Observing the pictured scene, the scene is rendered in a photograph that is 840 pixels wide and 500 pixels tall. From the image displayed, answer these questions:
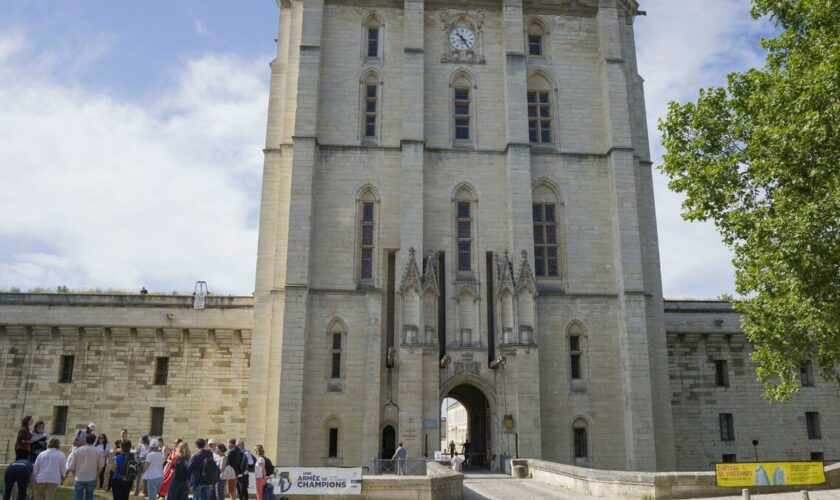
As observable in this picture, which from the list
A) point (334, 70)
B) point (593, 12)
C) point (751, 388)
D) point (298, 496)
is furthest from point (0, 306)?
point (751, 388)

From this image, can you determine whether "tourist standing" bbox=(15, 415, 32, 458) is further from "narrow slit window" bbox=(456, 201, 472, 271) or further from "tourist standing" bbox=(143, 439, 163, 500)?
"narrow slit window" bbox=(456, 201, 472, 271)

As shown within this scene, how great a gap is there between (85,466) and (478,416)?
21382 mm

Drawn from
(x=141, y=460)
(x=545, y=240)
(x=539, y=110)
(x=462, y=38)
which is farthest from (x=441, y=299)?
(x=141, y=460)

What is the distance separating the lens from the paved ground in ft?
50.5

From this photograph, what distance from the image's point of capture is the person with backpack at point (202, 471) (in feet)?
39.1

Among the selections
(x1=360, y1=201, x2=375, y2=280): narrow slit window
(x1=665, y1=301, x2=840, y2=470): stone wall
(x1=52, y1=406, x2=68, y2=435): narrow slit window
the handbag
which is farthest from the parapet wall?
(x1=52, y1=406, x2=68, y2=435): narrow slit window

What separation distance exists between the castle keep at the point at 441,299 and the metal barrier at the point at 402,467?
3.84ft

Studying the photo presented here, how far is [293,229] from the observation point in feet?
86.9

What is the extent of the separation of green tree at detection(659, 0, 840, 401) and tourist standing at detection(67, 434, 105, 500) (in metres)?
14.4

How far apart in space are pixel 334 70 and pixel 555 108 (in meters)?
9.47

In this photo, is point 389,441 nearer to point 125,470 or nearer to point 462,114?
point 462,114

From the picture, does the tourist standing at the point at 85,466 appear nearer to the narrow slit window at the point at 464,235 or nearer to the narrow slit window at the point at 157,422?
the narrow slit window at the point at 464,235

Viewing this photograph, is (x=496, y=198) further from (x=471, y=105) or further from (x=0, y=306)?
(x=0, y=306)

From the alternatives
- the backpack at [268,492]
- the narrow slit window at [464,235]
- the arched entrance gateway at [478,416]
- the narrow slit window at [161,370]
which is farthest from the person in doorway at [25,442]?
the narrow slit window at [464,235]
